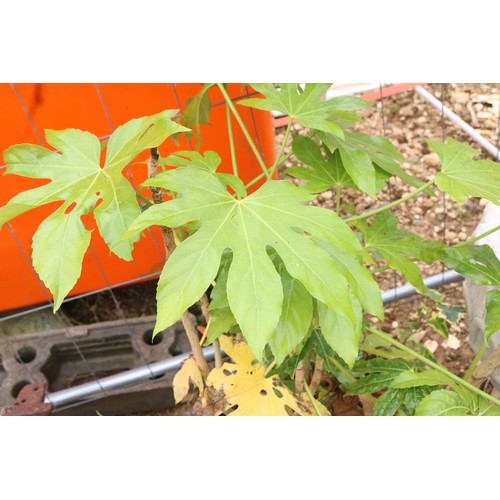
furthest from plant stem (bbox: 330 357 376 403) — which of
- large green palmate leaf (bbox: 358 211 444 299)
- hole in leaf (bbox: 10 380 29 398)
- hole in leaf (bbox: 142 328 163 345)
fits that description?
hole in leaf (bbox: 10 380 29 398)

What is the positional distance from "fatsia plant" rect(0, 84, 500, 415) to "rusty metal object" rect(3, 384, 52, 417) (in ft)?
2.12

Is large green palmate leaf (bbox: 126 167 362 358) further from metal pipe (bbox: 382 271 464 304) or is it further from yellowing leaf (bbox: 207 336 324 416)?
metal pipe (bbox: 382 271 464 304)

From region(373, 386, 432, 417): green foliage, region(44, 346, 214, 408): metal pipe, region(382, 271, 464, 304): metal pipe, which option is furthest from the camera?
region(382, 271, 464, 304): metal pipe

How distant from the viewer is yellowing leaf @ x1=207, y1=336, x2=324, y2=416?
1317 mm

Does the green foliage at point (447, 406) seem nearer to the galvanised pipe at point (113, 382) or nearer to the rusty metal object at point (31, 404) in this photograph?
the galvanised pipe at point (113, 382)

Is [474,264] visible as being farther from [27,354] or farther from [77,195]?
[27,354]

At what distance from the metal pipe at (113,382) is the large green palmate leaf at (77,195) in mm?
1102

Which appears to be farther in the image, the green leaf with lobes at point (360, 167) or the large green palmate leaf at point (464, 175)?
the green leaf with lobes at point (360, 167)

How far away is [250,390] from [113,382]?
0.86m

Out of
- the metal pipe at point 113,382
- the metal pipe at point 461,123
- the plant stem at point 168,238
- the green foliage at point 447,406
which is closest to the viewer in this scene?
the plant stem at point 168,238

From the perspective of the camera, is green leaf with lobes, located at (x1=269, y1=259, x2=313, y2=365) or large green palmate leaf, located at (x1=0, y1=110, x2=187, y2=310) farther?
green leaf with lobes, located at (x1=269, y1=259, x2=313, y2=365)

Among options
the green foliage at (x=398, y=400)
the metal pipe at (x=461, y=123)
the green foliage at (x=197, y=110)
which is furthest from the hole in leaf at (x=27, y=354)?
the metal pipe at (x=461, y=123)

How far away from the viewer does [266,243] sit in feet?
3.12

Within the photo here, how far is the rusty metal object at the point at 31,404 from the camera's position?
178 cm
